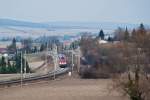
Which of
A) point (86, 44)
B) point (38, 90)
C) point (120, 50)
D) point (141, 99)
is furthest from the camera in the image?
point (86, 44)

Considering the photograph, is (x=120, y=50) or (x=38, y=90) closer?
(x=38, y=90)

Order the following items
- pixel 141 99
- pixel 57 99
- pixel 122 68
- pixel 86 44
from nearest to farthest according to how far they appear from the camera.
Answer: pixel 141 99 → pixel 57 99 → pixel 122 68 → pixel 86 44

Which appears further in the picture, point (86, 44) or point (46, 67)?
point (86, 44)

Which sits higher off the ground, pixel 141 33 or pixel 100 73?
pixel 141 33

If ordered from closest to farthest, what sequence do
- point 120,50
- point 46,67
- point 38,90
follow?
1. point 38,90
2. point 120,50
3. point 46,67

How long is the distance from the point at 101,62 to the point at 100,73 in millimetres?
4470

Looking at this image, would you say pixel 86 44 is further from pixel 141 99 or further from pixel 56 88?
pixel 141 99

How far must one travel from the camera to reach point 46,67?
57.9 metres

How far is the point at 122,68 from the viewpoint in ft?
129

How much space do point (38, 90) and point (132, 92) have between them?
861cm

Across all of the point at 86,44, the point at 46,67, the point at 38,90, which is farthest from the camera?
the point at 86,44

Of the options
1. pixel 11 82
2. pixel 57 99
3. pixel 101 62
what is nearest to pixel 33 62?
pixel 101 62

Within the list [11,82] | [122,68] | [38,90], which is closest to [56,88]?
[38,90]

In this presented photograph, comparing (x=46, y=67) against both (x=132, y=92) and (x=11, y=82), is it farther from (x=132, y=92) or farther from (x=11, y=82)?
(x=132, y=92)
